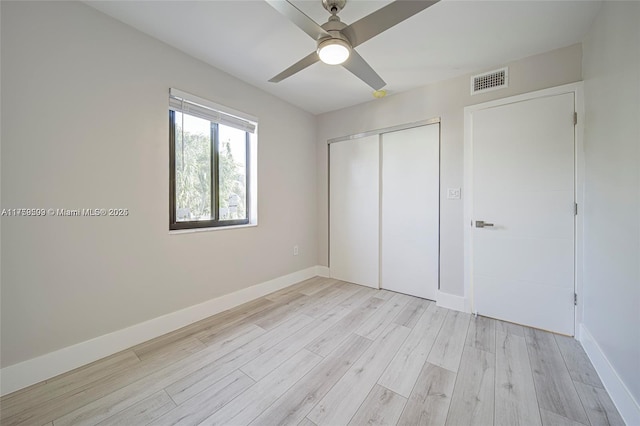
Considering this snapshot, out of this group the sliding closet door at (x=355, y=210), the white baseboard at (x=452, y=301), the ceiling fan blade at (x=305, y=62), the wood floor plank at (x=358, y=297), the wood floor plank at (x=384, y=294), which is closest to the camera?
the ceiling fan blade at (x=305, y=62)

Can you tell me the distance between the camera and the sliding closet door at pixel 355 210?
319cm

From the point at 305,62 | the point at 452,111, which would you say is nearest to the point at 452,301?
the point at 452,111

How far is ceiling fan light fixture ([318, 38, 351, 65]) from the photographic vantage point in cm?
140

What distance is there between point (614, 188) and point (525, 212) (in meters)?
0.77

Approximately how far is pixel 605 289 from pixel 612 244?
322mm

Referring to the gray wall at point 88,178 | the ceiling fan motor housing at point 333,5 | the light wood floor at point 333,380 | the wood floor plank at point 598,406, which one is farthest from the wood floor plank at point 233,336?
the ceiling fan motor housing at point 333,5

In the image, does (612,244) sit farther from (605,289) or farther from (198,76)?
(198,76)

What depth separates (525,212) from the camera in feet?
7.09

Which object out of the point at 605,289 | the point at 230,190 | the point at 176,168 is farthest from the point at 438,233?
the point at 176,168

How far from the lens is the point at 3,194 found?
1380 millimetres

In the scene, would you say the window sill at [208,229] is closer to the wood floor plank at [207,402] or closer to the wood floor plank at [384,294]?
the wood floor plank at [207,402]

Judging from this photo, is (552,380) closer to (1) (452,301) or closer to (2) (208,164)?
(1) (452,301)

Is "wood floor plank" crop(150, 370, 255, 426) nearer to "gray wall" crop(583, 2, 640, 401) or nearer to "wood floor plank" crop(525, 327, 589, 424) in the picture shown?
"wood floor plank" crop(525, 327, 589, 424)

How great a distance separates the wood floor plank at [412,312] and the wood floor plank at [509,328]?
0.64 m
